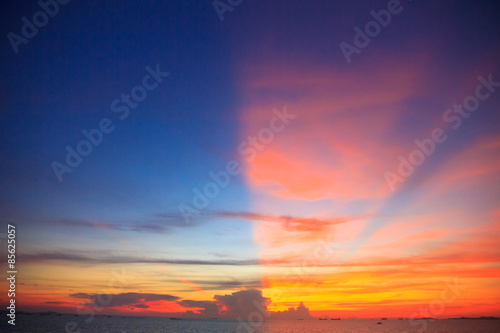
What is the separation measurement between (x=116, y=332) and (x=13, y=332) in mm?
45362

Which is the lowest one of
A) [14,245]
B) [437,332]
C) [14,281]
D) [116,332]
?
[437,332]

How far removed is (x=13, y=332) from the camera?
445 ft

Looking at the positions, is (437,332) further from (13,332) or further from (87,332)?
(13,332)

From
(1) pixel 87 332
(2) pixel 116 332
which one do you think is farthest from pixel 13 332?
(2) pixel 116 332

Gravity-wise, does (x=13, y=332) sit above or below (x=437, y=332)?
above

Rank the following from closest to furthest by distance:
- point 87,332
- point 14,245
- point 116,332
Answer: point 14,245 → point 87,332 → point 116,332

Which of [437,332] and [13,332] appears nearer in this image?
[13,332]

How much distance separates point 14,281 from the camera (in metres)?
44.9

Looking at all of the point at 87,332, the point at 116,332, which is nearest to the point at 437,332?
the point at 116,332

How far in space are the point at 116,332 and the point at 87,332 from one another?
14.9 m

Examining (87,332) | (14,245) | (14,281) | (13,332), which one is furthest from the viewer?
(87,332)

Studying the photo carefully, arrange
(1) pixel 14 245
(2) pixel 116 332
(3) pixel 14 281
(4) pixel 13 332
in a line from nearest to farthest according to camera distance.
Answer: (1) pixel 14 245, (3) pixel 14 281, (4) pixel 13 332, (2) pixel 116 332

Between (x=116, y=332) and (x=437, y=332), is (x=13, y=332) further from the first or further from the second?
(x=437, y=332)

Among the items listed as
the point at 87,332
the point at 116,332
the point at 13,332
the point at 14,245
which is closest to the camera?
the point at 14,245
